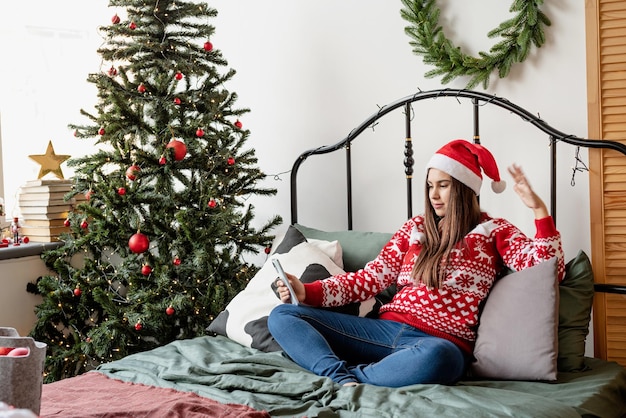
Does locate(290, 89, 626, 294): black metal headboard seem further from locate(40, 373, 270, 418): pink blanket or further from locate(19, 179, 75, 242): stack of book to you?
locate(40, 373, 270, 418): pink blanket

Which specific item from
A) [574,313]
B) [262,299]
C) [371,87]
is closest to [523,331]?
[574,313]

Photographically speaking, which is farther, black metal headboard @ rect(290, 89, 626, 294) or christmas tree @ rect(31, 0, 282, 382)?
christmas tree @ rect(31, 0, 282, 382)

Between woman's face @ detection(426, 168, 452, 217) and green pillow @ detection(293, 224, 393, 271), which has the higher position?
woman's face @ detection(426, 168, 452, 217)

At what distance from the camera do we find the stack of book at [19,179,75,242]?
2.89m

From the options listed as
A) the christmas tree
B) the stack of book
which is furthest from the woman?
the stack of book

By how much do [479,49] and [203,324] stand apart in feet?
4.80

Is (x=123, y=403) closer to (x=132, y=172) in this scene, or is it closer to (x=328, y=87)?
(x=132, y=172)

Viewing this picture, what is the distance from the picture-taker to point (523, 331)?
1.92 m

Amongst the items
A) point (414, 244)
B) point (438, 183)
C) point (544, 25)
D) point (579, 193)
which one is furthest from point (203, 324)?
point (544, 25)

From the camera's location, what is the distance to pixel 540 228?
2037mm

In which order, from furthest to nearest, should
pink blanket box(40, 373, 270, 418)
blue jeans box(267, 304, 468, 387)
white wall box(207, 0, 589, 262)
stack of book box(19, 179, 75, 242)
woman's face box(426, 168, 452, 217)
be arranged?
stack of book box(19, 179, 75, 242) → white wall box(207, 0, 589, 262) → woman's face box(426, 168, 452, 217) → blue jeans box(267, 304, 468, 387) → pink blanket box(40, 373, 270, 418)

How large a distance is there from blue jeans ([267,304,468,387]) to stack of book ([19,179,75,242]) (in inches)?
49.8

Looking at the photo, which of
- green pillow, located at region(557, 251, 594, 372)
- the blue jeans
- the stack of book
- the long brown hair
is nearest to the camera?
the blue jeans

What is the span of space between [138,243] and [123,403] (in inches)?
37.1
